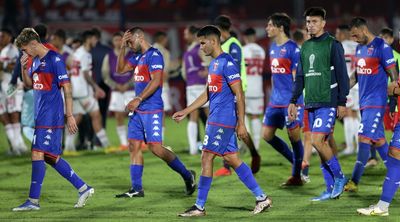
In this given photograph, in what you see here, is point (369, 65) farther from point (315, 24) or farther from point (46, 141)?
point (46, 141)

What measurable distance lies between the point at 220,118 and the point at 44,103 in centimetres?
205

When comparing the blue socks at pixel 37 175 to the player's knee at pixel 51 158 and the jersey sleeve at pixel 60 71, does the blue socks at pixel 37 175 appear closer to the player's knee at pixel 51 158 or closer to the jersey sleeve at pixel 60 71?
the player's knee at pixel 51 158

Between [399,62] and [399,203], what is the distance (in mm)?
2557

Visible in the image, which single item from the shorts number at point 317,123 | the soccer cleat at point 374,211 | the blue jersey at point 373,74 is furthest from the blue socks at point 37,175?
the blue jersey at point 373,74

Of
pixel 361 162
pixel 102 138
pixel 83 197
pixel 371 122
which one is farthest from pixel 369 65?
pixel 102 138

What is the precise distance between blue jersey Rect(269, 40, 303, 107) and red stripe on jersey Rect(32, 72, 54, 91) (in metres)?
3.49

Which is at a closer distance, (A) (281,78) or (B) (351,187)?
(B) (351,187)

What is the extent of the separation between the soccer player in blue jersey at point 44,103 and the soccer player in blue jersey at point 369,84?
3.61 metres

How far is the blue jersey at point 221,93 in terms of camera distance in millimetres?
10570

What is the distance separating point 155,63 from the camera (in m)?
11.8

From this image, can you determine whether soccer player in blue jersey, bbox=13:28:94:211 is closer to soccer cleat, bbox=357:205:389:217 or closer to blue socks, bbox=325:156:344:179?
blue socks, bbox=325:156:344:179

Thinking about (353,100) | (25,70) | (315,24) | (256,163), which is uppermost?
(315,24)

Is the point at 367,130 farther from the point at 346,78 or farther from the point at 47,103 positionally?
the point at 47,103

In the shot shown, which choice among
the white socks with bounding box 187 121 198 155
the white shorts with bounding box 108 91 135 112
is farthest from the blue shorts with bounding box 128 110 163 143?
the white shorts with bounding box 108 91 135 112
